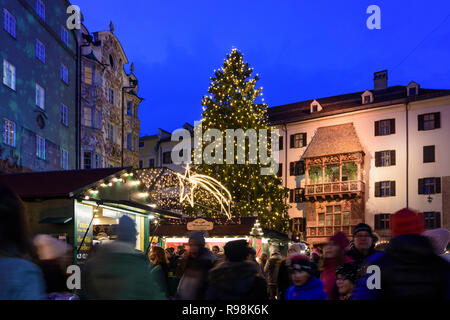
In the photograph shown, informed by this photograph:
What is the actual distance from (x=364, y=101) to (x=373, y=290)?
4496 cm

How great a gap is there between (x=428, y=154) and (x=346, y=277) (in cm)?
3978

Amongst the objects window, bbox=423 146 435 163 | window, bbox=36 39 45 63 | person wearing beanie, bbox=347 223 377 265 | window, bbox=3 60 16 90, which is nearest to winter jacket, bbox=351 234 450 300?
person wearing beanie, bbox=347 223 377 265

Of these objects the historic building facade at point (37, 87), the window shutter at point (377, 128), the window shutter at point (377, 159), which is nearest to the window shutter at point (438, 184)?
the window shutter at point (377, 159)

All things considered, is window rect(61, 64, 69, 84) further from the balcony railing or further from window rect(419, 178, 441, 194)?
window rect(419, 178, 441, 194)

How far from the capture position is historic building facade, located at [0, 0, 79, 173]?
24688 mm

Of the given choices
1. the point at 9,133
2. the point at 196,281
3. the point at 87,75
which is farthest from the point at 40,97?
the point at 196,281

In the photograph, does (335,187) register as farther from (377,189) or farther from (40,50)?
(40,50)

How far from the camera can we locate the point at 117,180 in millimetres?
16453

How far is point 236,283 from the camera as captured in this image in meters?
4.80

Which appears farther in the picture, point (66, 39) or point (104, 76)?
point (104, 76)

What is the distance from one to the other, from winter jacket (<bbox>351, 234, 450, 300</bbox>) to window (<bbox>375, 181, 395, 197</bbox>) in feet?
138

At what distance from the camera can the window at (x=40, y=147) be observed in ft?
90.2
